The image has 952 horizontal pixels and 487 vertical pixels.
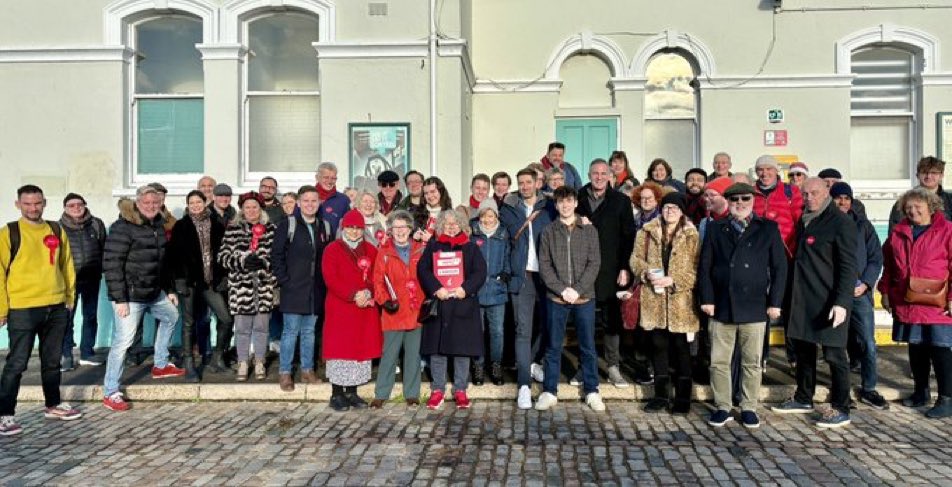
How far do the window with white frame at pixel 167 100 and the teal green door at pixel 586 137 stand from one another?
5.82m

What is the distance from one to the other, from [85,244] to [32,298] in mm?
2102

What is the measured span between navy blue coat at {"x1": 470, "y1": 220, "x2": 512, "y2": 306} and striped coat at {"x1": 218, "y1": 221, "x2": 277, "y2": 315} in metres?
2.16

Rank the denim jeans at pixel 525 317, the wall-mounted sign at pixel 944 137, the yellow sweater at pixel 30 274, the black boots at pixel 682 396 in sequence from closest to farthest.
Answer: the yellow sweater at pixel 30 274 → the black boots at pixel 682 396 → the denim jeans at pixel 525 317 → the wall-mounted sign at pixel 944 137

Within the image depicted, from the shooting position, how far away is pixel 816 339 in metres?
5.94

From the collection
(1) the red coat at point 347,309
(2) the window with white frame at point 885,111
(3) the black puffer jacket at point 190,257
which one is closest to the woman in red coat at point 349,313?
(1) the red coat at point 347,309

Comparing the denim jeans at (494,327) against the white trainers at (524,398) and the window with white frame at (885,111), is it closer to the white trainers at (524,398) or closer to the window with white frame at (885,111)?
the white trainers at (524,398)

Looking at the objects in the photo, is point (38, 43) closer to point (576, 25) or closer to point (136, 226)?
point (136, 226)

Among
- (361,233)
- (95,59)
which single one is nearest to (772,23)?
(361,233)

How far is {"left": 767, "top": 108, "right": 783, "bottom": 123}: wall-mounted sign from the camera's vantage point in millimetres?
11172

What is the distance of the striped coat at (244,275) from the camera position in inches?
273

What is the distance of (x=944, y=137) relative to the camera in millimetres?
11031

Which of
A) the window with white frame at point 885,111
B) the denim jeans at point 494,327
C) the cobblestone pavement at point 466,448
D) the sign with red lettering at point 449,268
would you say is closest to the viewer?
the cobblestone pavement at point 466,448

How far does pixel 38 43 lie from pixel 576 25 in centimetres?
827

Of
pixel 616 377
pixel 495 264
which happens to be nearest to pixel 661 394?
pixel 616 377
